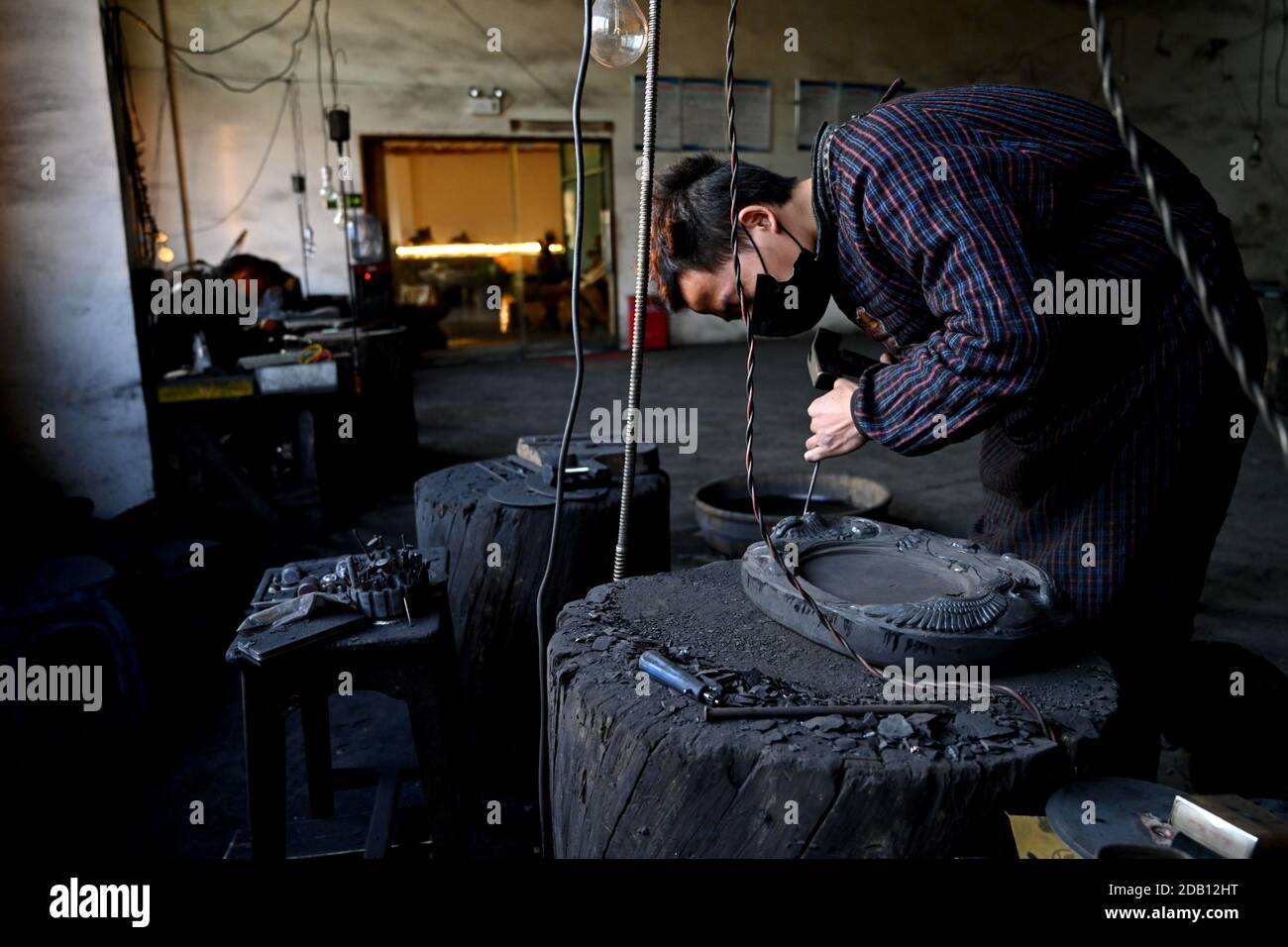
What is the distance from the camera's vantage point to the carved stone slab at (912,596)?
1361 mm

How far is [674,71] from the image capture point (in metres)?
10.6

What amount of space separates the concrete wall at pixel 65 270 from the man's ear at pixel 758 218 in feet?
12.0

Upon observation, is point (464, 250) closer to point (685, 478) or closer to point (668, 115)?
point (668, 115)

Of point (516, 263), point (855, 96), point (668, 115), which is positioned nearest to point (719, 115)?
point (668, 115)

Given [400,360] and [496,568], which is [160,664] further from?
[400,360]

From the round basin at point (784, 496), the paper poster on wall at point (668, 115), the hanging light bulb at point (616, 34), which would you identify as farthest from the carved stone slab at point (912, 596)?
the paper poster on wall at point (668, 115)

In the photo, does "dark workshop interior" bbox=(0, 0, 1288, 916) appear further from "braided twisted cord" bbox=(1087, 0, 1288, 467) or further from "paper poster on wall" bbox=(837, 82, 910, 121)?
"paper poster on wall" bbox=(837, 82, 910, 121)

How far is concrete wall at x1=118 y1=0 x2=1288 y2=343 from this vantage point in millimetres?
9281

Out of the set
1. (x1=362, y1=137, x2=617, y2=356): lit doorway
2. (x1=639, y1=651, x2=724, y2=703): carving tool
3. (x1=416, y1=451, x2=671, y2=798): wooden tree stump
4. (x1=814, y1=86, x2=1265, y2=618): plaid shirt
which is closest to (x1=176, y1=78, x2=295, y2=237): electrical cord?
(x1=362, y1=137, x2=617, y2=356): lit doorway

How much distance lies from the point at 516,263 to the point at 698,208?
9.56 metres

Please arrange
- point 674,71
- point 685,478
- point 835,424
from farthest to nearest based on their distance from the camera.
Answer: point 674,71 → point 685,478 → point 835,424

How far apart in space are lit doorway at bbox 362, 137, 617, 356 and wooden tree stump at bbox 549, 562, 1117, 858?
9.42 meters

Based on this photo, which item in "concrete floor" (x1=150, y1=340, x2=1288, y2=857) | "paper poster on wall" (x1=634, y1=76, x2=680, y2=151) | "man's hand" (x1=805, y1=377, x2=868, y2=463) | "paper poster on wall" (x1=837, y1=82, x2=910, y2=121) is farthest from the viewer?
"paper poster on wall" (x1=837, y1=82, x2=910, y2=121)

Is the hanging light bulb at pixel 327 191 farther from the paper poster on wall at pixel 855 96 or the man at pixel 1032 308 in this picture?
the man at pixel 1032 308
